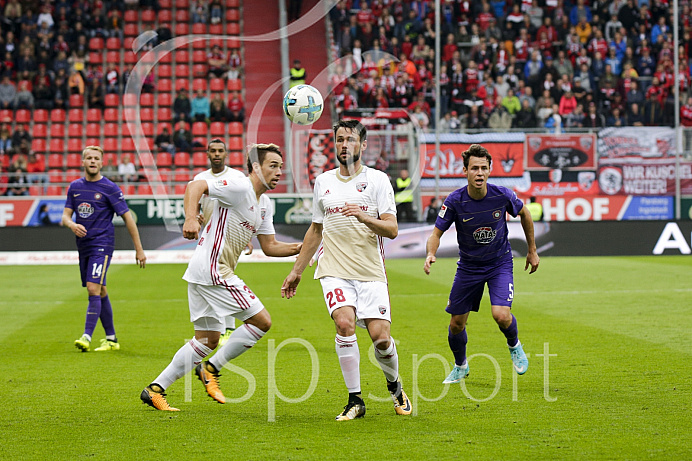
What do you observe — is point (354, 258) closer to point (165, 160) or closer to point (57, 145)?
point (165, 160)

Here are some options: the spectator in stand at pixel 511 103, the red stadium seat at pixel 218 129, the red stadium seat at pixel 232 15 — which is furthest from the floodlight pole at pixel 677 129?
the red stadium seat at pixel 232 15

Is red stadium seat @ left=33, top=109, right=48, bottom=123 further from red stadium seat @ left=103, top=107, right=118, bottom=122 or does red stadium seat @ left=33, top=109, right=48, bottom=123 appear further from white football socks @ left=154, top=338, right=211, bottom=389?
white football socks @ left=154, top=338, right=211, bottom=389

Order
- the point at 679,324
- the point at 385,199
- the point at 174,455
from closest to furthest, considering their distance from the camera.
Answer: the point at 174,455, the point at 385,199, the point at 679,324

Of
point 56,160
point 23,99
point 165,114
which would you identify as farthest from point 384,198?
point 23,99

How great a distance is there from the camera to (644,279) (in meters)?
16.1

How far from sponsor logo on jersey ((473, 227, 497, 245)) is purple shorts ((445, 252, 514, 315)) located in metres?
0.21

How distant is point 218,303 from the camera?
633 cm

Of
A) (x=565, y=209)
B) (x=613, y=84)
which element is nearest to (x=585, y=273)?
(x=565, y=209)

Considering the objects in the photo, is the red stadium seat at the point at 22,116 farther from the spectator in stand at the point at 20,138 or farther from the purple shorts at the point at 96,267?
the purple shorts at the point at 96,267

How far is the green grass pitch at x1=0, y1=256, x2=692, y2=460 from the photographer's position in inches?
207

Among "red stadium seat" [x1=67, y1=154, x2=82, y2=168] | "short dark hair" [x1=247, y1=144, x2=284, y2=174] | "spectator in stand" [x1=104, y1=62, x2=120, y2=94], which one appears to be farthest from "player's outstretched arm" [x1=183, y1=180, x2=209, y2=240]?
"spectator in stand" [x1=104, y1=62, x2=120, y2=94]

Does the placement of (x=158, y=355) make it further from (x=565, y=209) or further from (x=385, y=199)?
(x=565, y=209)

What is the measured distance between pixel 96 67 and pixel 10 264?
879 centimetres

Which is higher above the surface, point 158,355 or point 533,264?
point 533,264
